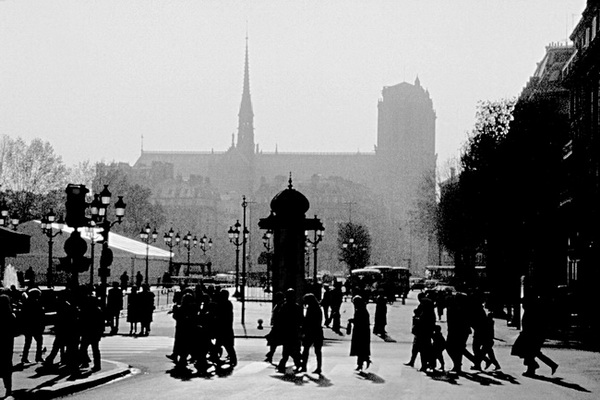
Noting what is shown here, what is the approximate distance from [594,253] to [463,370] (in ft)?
71.9

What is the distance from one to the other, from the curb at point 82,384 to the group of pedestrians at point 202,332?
1314 millimetres

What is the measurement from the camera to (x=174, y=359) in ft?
79.2

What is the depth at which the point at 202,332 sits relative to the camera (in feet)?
76.7

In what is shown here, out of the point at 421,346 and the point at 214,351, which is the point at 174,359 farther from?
the point at 421,346

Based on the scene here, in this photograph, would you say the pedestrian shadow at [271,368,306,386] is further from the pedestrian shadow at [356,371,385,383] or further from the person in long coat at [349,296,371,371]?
the person in long coat at [349,296,371,371]

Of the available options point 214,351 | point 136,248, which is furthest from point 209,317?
point 136,248

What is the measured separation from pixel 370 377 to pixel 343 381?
39.3 inches

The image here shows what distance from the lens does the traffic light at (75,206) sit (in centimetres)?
2150

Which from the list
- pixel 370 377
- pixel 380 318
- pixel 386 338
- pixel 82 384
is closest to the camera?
pixel 82 384

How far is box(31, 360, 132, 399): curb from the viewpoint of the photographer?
17766 millimetres

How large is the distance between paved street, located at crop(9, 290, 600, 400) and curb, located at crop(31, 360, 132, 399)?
24cm

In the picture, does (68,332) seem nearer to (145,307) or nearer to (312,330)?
(312,330)

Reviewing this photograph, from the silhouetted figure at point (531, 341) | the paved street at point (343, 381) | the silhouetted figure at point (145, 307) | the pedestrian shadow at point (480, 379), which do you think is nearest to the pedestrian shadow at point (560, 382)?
the paved street at point (343, 381)

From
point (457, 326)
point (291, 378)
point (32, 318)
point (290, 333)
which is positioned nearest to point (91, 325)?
point (32, 318)
